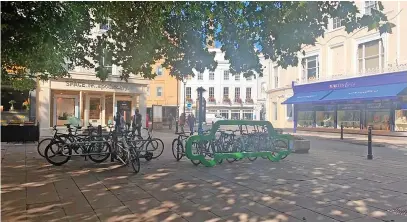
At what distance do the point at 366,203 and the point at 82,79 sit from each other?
22.9 metres

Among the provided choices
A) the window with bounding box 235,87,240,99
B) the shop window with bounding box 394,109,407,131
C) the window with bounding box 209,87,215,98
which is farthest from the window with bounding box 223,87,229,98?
the shop window with bounding box 394,109,407,131

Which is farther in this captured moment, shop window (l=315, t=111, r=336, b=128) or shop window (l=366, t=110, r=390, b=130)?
shop window (l=315, t=111, r=336, b=128)

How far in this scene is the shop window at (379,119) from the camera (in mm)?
19641

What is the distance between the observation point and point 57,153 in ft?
27.2

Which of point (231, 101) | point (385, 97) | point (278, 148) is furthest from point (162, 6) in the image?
point (231, 101)

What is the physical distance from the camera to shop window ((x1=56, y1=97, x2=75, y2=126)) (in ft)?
81.1

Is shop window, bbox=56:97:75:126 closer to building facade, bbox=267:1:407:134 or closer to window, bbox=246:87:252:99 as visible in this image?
building facade, bbox=267:1:407:134

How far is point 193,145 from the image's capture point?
8.62m

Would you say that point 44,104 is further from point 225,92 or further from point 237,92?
point 237,92

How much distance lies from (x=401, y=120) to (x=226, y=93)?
39.8 metres

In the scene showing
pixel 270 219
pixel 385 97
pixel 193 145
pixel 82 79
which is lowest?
pixel 270 219

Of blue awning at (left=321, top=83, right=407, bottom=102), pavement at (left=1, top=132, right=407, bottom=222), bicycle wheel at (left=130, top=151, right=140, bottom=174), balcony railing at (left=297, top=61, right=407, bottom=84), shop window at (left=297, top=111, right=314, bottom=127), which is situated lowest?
pavement at (left=1, top=132, right=407, bottom=222)

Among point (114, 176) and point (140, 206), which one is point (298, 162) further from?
point (140, 206)

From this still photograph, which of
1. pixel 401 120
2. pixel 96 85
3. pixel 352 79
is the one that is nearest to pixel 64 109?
pixel 96 85
